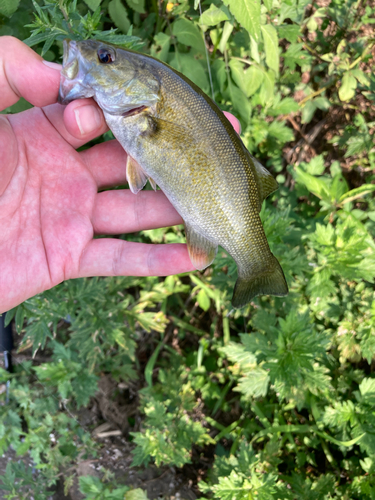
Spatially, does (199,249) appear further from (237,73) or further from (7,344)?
(7,344)

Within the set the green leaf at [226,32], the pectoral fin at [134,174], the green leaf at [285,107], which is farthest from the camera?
the green leaf at [285,107]

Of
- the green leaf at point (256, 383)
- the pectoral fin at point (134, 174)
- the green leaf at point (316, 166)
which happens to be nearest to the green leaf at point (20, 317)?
the pectoral fin at point (134, 174)

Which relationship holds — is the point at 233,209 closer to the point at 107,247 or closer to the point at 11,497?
the point at 107,247

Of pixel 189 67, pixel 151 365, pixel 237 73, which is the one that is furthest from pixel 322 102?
pixel 151 365

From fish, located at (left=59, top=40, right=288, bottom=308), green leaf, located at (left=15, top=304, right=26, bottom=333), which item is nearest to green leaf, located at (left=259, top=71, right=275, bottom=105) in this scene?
fish, located at (left=59, top=40, right=288, bottom=308)

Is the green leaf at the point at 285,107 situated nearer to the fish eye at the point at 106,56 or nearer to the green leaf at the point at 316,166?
the green leaf at the point at 316,166

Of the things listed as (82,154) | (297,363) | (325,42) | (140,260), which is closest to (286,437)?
(297,363)
